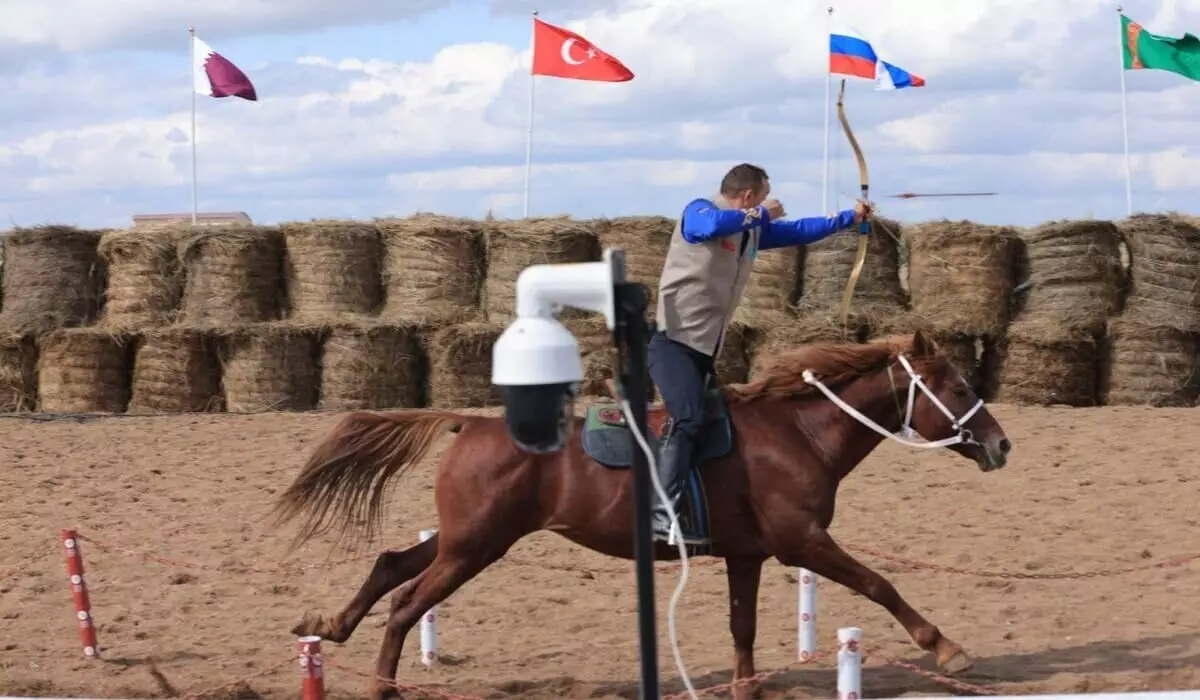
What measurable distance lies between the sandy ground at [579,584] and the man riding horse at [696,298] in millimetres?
1353

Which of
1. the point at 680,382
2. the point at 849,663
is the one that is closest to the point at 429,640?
the point at 680,382

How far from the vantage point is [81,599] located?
829 cm

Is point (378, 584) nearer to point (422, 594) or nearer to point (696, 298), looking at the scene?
point (422, 594)

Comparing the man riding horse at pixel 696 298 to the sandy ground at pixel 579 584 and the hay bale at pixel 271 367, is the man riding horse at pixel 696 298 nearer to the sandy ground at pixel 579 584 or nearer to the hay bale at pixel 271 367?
the sandy ground at pixel 579 584

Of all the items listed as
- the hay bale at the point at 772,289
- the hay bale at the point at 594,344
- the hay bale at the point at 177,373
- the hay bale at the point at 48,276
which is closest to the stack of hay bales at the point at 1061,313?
the hay bale at the point at 772,289

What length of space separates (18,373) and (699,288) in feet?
37.3

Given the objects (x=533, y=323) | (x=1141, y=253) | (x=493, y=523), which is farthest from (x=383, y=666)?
(x=1141, y=253)

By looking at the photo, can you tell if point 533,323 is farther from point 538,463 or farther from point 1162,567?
point 1162,567

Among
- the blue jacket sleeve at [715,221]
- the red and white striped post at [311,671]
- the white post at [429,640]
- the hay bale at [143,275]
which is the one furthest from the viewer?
the hay bale at [143,275]

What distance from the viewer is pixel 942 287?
15562 millimetres

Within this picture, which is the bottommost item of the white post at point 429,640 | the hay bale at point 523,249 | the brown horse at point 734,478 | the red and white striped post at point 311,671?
the white post at point 429,640

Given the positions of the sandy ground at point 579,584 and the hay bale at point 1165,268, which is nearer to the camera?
the sandy ground at point 579,584

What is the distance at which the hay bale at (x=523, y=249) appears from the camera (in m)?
15.5

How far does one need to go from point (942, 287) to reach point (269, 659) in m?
9.17
